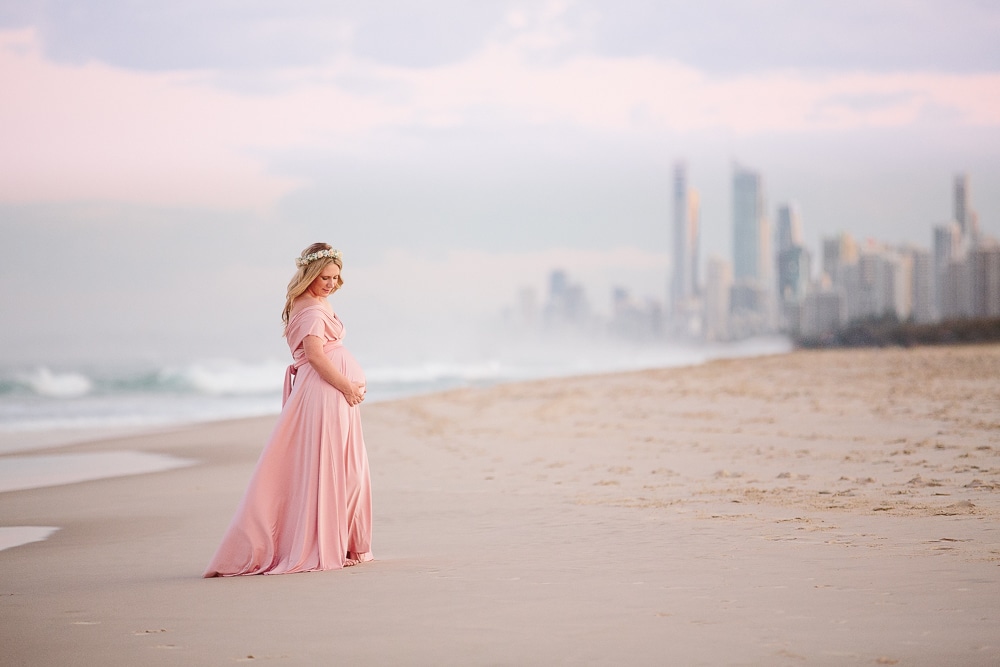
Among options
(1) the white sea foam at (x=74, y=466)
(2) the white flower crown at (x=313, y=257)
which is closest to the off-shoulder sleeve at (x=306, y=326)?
(2) the white flower crown at (x=313, y=257)

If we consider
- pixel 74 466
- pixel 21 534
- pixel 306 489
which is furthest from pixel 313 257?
pixel 74 466

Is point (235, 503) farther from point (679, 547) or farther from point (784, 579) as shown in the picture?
point (784, 579)

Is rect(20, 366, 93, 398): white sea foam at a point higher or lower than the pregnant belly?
higher

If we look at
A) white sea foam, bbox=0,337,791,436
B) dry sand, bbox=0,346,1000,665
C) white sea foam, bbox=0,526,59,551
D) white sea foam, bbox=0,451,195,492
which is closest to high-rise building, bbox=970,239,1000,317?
white sea foam, bbox=0,337,791,436

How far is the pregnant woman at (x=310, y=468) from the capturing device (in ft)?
19.4

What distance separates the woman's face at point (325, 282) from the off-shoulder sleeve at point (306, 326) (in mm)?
140

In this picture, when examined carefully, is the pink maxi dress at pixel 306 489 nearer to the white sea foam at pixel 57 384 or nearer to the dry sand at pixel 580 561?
the dry sand at pixel 580 561

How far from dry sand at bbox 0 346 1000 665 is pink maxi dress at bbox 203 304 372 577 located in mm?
191

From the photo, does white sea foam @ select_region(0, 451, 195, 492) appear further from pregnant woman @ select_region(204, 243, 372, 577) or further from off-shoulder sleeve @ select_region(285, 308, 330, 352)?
off-shoulder sleeve @ select_region(285, 308, 330, 352)

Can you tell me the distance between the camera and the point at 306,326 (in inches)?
236

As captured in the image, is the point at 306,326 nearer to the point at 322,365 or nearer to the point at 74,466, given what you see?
the point at 322,365

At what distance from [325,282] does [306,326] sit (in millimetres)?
306

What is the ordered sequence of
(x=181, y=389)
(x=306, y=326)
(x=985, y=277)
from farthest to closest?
(x=985, y=277) < (x=181, y=389) < (x=306, y=326)

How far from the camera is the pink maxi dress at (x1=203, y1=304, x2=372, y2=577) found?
19.3ft
